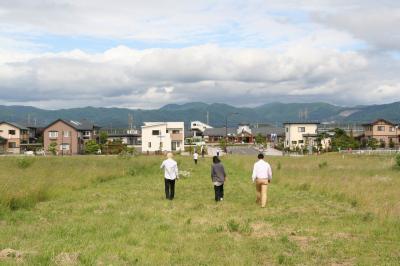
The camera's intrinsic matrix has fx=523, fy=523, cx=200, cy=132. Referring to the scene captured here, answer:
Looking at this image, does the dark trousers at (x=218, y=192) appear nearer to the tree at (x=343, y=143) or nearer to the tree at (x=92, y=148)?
the tree at (x=343, y=143)

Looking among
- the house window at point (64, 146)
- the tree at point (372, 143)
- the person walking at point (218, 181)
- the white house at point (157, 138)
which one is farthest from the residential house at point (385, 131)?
the person walking at point (218, 181)

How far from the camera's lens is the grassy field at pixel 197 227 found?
9.12 metres

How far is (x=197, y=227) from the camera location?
1216 cm

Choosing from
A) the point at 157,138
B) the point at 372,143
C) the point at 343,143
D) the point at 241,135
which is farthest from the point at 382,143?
the point at 241,135

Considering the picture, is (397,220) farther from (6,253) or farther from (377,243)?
(6,253)

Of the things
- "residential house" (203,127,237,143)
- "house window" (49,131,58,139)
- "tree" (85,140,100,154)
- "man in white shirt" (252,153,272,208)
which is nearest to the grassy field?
"man in white shirt" (252,153,272,208)

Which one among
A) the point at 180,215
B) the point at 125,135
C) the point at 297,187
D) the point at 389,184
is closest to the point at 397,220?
the point at 180,215

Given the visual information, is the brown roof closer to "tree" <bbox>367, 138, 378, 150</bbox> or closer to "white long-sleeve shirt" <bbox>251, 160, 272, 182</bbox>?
"tree" <bbox>367, 138, 378, 150</bbox>

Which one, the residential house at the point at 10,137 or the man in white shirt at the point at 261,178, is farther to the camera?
the residential house at the point at 10,137

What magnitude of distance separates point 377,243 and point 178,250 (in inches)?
157

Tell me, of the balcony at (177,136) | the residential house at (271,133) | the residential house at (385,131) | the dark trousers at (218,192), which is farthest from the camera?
the residential house at (271,133)

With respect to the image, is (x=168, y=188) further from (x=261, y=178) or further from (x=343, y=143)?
(x=343, y=143)

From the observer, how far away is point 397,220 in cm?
1269

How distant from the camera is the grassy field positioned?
9.12 metres
